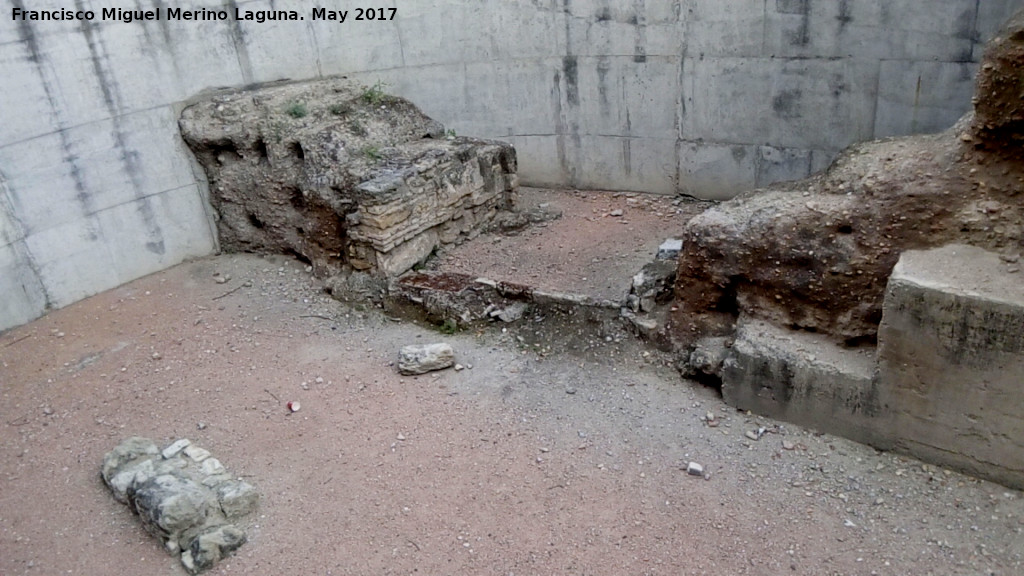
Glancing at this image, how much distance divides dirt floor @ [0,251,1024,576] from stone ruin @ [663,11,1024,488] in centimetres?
28

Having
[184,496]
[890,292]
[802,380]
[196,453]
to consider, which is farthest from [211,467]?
[890,292]

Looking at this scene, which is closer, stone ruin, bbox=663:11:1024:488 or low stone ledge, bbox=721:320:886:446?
stone ruin, bbox=663:11:1024:488

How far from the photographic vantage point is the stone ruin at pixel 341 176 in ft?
22.8

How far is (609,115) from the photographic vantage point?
8.60 metres

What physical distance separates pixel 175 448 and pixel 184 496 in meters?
0.71

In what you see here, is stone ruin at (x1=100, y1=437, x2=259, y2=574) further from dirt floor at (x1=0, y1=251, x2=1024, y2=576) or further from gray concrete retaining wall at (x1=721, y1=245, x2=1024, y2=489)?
gray concrete retaining wall at (x1=721, y1=245, x2=1024, y2=489)

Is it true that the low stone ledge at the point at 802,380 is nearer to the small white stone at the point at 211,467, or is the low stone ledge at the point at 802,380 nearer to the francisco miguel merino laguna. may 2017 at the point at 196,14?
the small white stone at the point at 211,467

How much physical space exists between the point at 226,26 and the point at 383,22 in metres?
1.66

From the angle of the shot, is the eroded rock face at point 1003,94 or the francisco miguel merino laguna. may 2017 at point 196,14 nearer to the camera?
the eroded rock face at point 1003,94

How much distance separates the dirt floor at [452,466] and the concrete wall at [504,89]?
1.31 m

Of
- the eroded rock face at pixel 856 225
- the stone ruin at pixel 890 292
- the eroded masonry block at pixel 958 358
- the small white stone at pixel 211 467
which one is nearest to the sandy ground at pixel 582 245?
the eroded rock face at pixel 856 225

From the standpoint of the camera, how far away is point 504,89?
29.0ft

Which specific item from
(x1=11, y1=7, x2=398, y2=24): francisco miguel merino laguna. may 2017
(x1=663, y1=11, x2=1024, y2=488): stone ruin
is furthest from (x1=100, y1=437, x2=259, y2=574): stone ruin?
(x1=11, y1=7, x2=398, y2=24): francisco miguel merino laguna. may 2017

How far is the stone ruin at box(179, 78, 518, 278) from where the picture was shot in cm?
696
